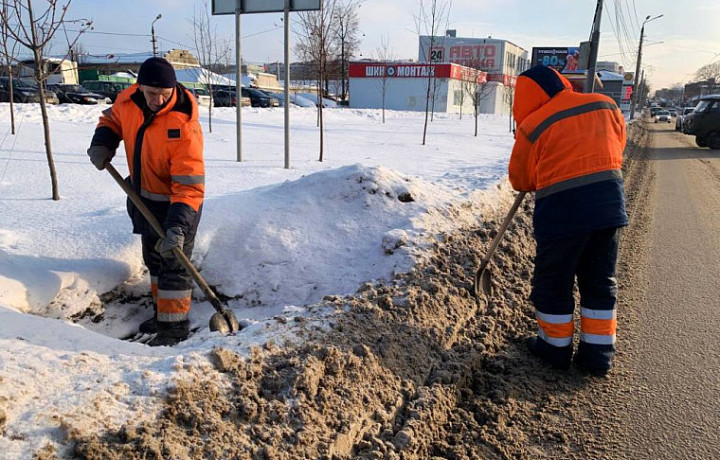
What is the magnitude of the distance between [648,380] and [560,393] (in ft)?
2.01

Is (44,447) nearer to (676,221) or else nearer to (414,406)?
(414,406)

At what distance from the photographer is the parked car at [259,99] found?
28.3 m

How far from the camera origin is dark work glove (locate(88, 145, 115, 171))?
3566mm

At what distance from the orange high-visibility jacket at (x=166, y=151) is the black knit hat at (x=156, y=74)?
14cm

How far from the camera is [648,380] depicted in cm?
324

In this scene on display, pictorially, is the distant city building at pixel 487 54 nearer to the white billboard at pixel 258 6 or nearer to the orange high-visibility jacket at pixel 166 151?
the white billboard at pixel 258 6

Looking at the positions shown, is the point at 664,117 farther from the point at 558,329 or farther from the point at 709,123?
the point at 558,329

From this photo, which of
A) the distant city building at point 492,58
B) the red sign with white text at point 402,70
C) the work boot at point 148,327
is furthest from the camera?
the distant city building at point 492,58

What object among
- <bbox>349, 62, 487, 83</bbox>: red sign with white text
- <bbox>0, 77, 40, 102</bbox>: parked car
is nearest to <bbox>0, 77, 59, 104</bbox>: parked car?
<bbox>0, 77, 40, 102</bbox>: parked car

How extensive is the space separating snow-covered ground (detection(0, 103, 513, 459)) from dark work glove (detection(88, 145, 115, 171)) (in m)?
0.86

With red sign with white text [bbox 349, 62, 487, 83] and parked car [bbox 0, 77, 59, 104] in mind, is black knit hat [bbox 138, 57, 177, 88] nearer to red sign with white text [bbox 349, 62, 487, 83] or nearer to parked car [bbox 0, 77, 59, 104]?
parked car [bbox 0, 77, 59, 104]

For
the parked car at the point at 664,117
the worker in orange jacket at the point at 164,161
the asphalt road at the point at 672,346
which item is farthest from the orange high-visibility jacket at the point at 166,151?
the parked car at the point at 664,117

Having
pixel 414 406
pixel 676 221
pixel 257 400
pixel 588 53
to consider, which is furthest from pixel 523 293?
pixel 588 53

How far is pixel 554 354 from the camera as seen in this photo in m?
3.32
